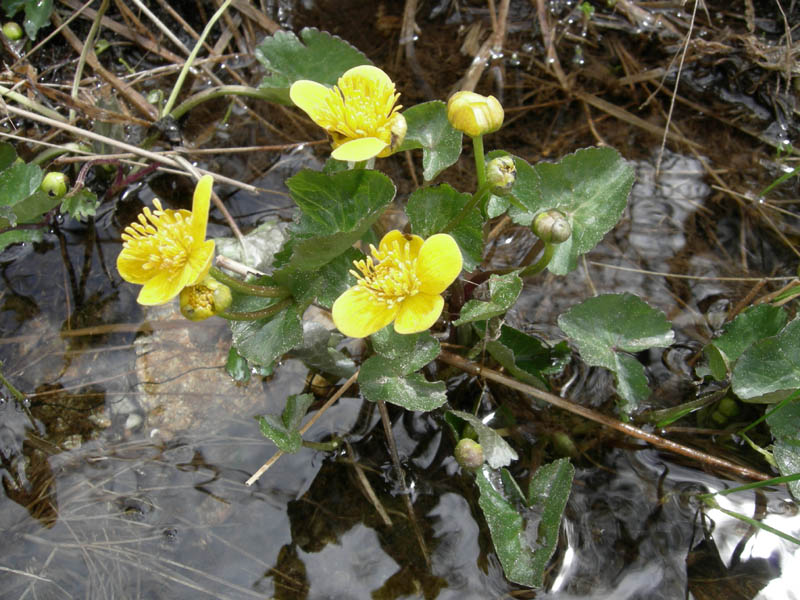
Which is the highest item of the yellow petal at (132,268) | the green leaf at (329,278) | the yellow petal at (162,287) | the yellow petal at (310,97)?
the yellow petal at (310,97)

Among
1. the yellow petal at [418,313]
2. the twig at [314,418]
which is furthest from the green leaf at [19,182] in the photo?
the yellow petal at [418,313]

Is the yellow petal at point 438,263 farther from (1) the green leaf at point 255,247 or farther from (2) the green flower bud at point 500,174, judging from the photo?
(1) the green leaf at point 255,247

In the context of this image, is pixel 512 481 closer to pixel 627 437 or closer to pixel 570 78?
pixel 627 437

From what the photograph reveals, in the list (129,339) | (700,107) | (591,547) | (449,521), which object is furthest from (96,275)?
(700,107)

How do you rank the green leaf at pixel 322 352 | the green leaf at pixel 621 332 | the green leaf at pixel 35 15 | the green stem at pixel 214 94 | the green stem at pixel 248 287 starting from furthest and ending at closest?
the green leaf at pixel 35 15, the green stem at pixel 214 94, the green leaf at pixel 322 352, the green leaf at pixel 621 332, the green stem at pixel 248 287

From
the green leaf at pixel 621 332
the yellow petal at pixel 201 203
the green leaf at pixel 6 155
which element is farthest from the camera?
the green leaf at pixel 6 155
